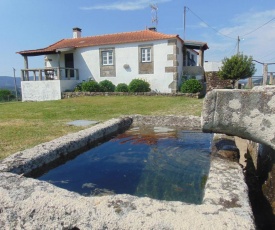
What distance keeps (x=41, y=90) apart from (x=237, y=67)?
1609 centimetres

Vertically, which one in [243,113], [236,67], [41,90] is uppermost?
[236,67]

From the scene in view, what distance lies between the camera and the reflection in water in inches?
90.9

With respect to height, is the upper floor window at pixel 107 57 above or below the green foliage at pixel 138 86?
above

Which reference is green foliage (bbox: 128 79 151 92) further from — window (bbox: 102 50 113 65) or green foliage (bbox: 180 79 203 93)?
window (bbox: 102 50 113 65)

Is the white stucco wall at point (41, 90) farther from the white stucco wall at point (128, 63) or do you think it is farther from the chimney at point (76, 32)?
the chimney at point (76, 32)

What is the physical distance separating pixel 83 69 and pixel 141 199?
2143 cm

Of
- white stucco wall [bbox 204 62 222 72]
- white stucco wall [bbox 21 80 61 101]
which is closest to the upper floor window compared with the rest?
white stucco wall [bbox 21 80 61 101]

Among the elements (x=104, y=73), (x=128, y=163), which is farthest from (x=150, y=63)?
(x=128, y=163)

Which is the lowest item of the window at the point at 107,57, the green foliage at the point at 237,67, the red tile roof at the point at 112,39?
the green foliage at the point at 237,67

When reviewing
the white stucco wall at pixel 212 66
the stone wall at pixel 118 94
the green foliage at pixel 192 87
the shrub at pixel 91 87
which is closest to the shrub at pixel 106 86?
the shrub at pixel 91 87

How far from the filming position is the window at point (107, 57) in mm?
20688

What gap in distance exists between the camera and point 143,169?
2869mm

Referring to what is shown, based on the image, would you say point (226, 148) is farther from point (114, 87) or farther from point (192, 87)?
A: point (114, 87)

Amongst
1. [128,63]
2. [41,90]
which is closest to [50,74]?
[41,90]
